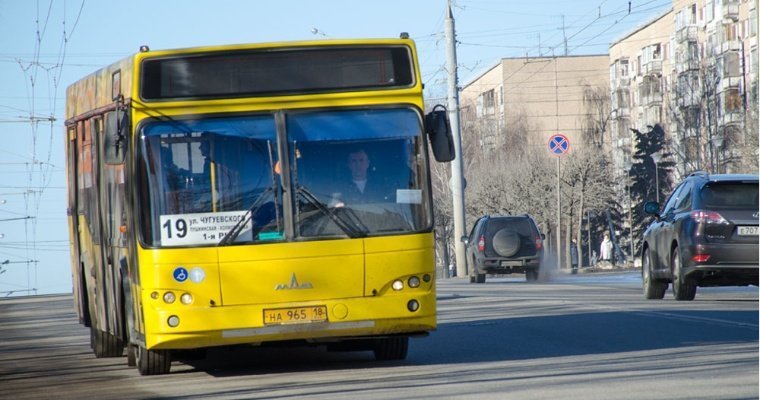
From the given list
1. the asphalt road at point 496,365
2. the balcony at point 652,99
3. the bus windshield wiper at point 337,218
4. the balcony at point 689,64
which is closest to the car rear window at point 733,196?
the asphalt road at point 496,365

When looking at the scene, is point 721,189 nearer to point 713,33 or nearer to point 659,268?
point 659,268

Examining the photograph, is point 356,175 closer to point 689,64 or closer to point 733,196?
point 733,196

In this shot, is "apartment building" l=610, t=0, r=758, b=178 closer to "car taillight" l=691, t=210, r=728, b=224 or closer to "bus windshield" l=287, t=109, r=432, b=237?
"car taillight" l=691, t=210, r=728, b=224

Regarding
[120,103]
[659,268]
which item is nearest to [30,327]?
[659,268]

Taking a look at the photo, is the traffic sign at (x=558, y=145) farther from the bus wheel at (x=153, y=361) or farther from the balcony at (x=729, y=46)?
the balcony at (x=729, y=46)

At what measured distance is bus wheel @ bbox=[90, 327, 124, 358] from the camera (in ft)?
57.0

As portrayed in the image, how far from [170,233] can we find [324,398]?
2.69 m

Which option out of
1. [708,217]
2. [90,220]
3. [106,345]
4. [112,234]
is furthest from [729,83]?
[112,234]

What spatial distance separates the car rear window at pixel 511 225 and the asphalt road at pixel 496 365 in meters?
16.4

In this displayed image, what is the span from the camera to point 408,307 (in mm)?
13672

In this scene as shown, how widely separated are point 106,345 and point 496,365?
5.52m

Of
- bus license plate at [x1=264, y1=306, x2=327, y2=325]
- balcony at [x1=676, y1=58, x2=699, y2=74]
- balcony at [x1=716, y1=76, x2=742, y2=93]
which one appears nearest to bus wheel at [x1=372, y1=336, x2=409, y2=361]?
bus license plate at [x1=264, y1=306, x2=327, y2=325]

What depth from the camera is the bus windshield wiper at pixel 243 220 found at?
526 inches

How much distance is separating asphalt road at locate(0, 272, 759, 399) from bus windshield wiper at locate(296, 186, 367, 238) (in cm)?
121
